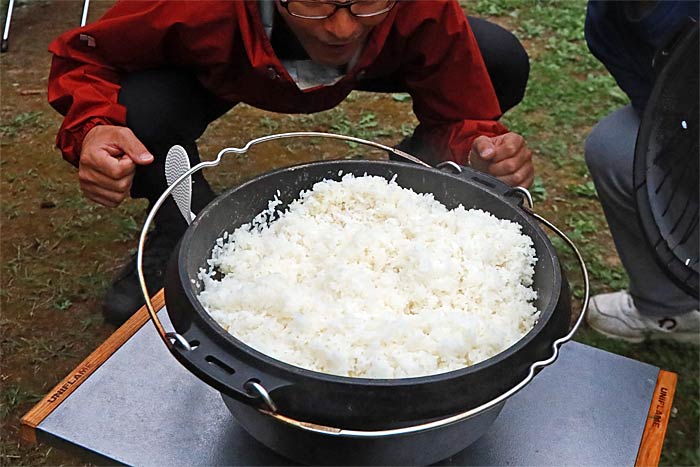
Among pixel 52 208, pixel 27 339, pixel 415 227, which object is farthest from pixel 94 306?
pixel 415 227

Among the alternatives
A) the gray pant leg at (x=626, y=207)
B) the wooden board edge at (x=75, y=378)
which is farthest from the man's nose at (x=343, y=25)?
the gray pant leg at (x=626, y=207)

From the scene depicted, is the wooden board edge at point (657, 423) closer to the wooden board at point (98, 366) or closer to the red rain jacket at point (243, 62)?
the wooden board at point (98, 366)

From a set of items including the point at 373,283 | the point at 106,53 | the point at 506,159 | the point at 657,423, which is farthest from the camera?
the point at 106,53

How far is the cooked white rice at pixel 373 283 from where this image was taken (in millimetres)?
1396

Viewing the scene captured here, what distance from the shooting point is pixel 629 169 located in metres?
2.38

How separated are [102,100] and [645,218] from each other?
5.10 feet

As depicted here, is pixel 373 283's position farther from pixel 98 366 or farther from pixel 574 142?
pixel 574 142

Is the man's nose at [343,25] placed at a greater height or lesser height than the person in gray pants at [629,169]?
greater

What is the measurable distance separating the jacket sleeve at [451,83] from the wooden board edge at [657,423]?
85 centimetres

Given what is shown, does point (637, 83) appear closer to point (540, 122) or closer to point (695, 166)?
point (695, 166)

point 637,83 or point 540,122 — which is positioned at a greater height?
point 637,83

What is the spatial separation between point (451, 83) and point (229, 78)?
2.42ft

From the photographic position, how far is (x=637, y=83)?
7.82 ft

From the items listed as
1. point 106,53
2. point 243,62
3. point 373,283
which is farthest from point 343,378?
point 106,53
